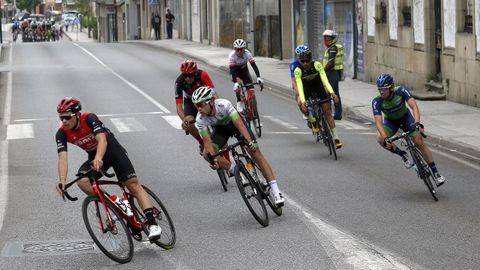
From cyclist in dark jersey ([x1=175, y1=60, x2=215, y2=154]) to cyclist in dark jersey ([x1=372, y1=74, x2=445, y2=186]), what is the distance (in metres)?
2.62

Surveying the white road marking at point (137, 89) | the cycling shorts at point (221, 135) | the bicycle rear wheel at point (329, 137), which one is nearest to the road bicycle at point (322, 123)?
the bicycle rear wheel at point (329, 137)

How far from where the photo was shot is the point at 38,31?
90.7 m

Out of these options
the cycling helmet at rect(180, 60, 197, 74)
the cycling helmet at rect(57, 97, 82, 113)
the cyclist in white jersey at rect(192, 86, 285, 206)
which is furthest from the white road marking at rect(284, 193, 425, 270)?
the cycling helmet at rect(180, 60, 197, 74)

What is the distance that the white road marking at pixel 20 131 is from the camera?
2182 cm

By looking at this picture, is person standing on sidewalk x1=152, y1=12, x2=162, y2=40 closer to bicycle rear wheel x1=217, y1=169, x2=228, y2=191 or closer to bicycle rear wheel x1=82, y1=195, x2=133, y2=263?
bicycle rear wheel x1=217, y1=169, x2=228, y2=191

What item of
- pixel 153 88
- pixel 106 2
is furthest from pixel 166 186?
pixel 106 2

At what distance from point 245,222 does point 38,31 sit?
80.9 metres

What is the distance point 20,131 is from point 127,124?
91.4 inches

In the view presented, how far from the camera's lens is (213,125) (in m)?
12.8

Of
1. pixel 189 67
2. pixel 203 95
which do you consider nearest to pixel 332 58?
pixel 189 67

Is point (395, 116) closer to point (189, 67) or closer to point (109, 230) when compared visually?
point (189, 67)

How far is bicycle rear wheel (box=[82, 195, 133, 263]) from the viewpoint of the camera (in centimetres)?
1020

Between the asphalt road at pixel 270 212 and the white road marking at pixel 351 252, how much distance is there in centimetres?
1

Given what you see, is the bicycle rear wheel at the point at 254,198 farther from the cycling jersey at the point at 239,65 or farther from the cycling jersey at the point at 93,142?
the cycling jersey at the point at 239,65
